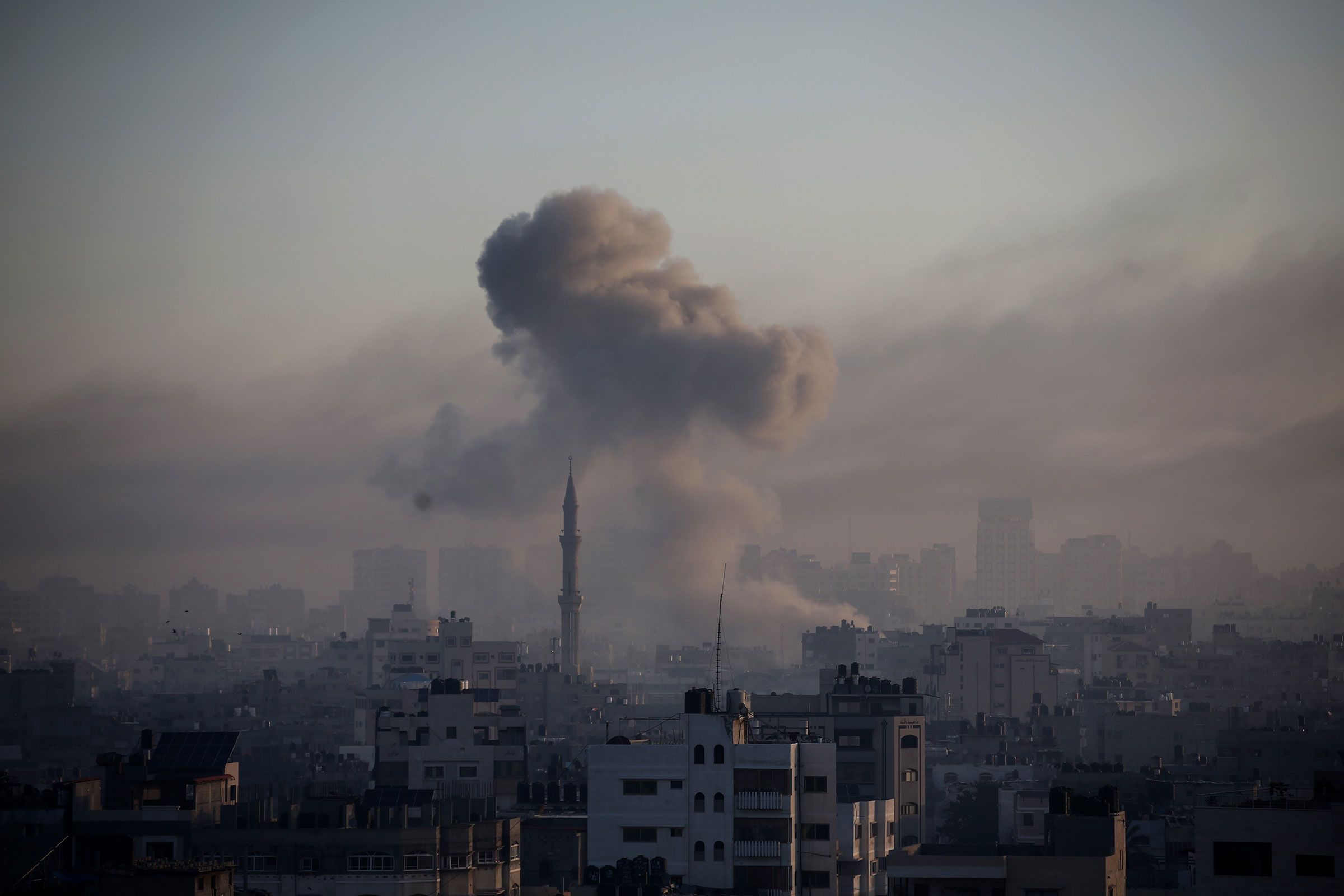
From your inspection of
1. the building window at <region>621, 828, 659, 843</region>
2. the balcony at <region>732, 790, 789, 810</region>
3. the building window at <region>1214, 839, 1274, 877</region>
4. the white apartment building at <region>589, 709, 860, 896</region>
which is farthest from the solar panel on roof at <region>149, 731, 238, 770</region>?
the building window at <region>1214, 839, 1274, 877</region>

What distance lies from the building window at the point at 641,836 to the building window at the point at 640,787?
0.61 meters

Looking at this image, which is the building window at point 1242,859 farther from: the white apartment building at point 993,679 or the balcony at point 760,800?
the white apartment building at point 993,679

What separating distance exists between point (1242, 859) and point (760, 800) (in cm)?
965

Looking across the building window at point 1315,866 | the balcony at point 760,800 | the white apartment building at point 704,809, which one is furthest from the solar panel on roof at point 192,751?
the building window at point 1315,866

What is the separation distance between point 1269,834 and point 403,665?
3542 inches

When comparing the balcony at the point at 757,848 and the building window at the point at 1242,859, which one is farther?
the balcony at the point at 757,848

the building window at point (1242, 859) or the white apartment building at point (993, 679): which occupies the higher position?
the white apartment building at point (993, 679)

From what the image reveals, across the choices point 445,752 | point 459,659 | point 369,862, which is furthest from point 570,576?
point 369,862

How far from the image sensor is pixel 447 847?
3950cm

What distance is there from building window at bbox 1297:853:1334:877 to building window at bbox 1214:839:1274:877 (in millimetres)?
388

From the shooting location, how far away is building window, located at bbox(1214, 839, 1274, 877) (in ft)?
103

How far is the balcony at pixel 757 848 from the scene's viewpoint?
38.2m

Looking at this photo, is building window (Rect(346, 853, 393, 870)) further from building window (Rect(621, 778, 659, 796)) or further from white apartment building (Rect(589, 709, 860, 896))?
building window (Rect(621, 778, 659, 796))

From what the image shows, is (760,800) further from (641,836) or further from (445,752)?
(445,752)
